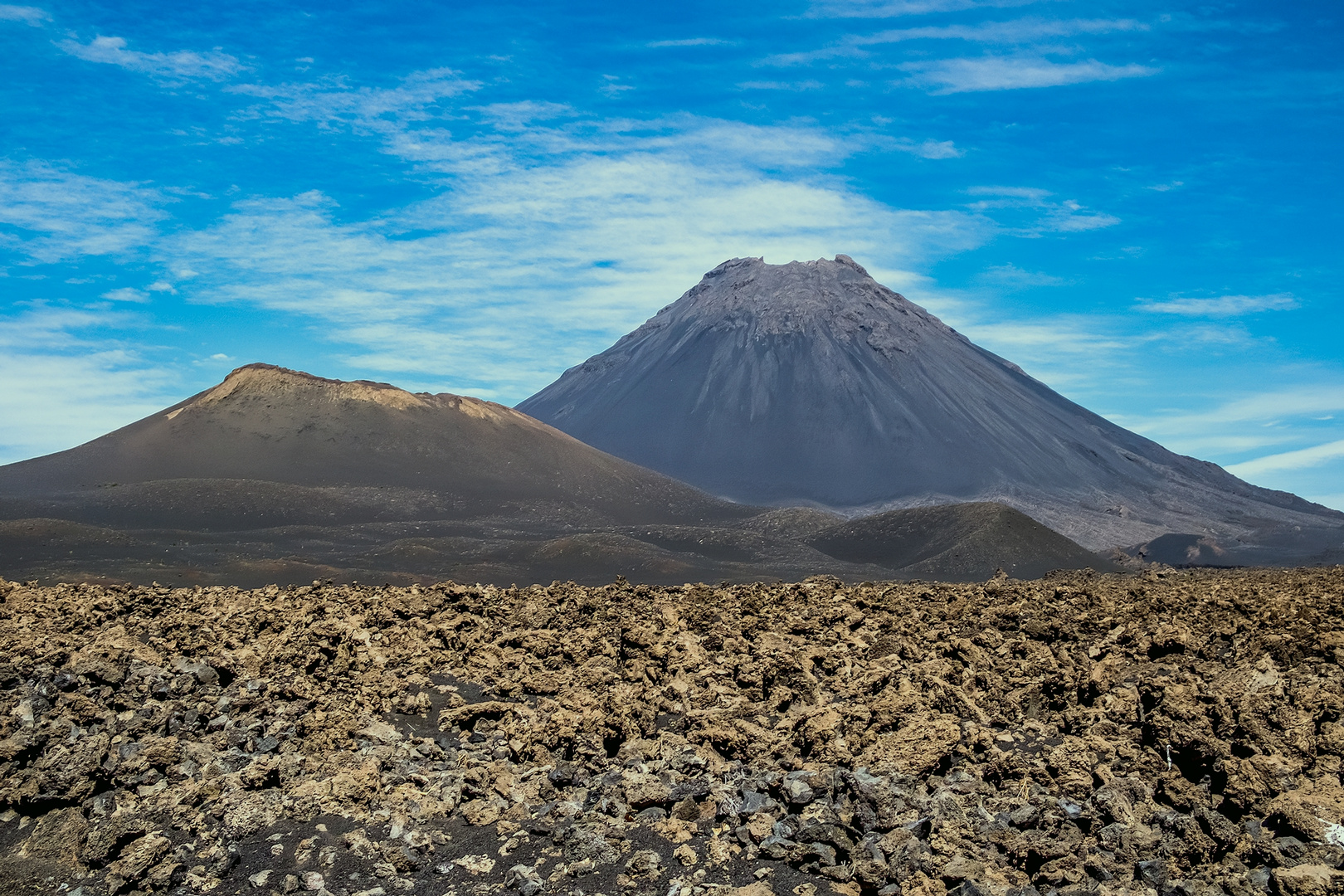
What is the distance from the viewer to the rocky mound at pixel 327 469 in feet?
214

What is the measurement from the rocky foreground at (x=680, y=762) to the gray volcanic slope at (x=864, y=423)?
361 ft

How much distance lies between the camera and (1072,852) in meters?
7.18

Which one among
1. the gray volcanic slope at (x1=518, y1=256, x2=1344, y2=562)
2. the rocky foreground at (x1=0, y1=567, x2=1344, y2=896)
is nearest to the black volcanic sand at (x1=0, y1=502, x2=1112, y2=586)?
the rocky foreground at (x1=0, y1=567, x2=1344, y2=896)

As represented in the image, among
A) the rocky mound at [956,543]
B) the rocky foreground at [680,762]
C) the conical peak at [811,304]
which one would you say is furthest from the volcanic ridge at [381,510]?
the conical peak at [811,304]

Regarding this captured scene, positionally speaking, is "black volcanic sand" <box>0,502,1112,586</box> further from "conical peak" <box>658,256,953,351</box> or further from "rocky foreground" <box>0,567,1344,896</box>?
"conical peak" <box>658,256,953,351</box>

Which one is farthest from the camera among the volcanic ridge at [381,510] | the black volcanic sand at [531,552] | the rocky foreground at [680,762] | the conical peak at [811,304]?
the conical peak at [811,304]

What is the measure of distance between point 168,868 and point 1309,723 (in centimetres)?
860

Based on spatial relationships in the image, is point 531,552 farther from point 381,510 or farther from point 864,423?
point 864,423

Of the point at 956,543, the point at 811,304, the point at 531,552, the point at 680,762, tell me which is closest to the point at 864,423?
the point at 811,304

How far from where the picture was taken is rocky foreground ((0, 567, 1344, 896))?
727 cm

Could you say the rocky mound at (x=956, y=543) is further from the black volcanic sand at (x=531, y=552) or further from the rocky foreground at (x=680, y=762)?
the rocky foreground at (x=680, y=762)

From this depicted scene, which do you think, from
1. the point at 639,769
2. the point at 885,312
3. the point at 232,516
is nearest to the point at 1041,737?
the point at 639,769

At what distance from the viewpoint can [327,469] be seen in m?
79.2

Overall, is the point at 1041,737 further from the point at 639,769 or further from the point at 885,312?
the point at 885,312
